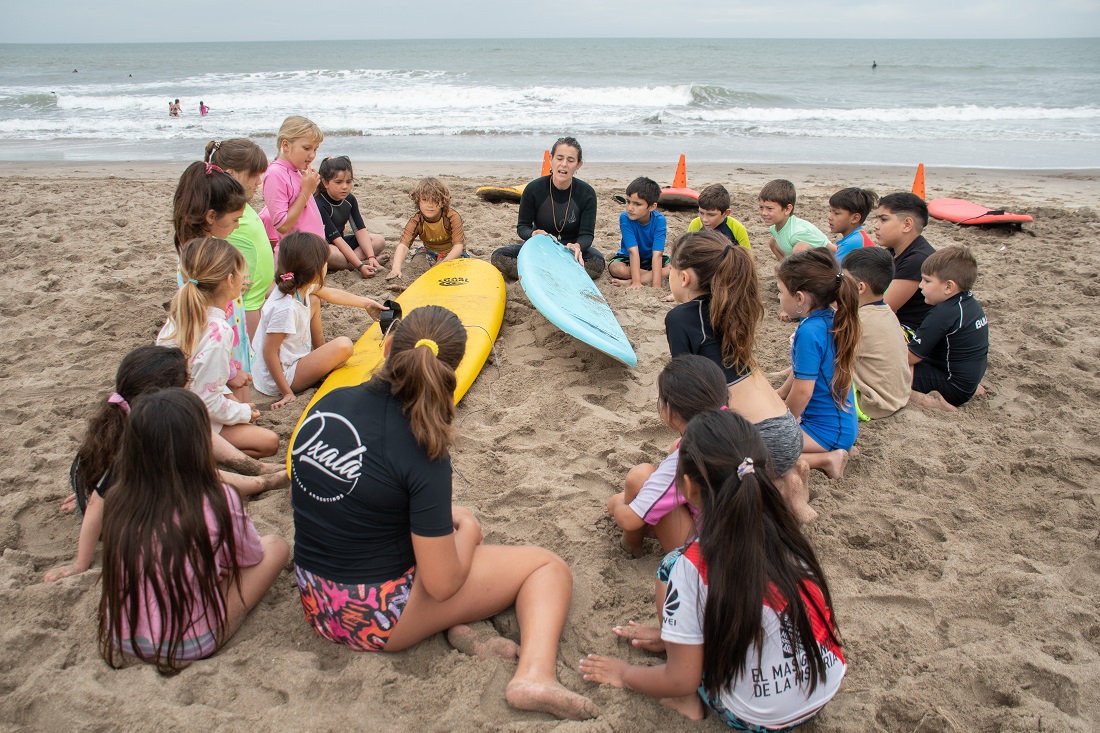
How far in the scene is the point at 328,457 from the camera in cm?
197

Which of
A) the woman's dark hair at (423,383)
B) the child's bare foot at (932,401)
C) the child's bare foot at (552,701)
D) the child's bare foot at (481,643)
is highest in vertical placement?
the woman's dark hair at (423,383)

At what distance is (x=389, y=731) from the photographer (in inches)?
76.4

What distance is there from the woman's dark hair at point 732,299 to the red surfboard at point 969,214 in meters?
5.38

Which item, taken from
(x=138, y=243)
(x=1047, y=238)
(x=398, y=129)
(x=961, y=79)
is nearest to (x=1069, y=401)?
(x=1047, y=238)

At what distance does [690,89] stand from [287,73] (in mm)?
20031

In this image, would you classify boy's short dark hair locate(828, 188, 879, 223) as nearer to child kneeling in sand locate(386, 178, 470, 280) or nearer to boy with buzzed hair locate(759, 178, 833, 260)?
boy with buzzed hair locate(759, 178, 833, 260)

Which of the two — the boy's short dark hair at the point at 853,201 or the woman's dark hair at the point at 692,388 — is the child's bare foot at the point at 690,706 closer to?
the woman's dark hair at the point at 692,388

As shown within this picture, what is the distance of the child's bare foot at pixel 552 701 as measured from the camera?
1976mm

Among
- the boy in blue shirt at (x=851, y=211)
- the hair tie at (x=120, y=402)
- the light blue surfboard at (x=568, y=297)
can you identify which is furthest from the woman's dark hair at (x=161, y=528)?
the boy in blue shirt at (x=851, y=211)

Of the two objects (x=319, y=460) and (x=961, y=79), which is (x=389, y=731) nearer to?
(x=319, y=460)

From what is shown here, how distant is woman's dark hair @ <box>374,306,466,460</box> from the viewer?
1.88 meters

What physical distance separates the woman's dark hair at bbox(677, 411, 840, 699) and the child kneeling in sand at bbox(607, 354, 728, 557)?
448mm

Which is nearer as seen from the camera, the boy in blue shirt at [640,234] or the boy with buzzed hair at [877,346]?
the boy with buzzed hair at [877,346]

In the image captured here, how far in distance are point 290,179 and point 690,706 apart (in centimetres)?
419
